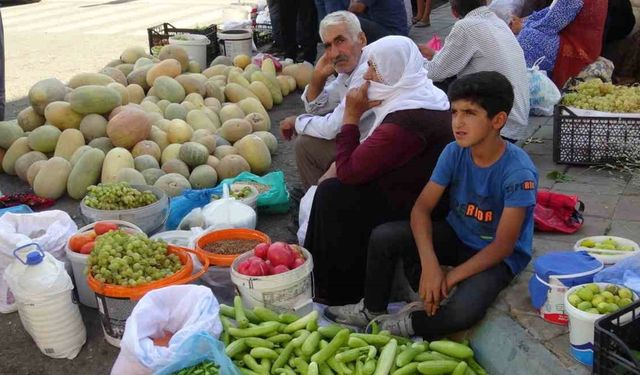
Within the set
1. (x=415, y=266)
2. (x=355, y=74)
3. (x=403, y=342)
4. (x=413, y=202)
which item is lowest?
(x=403, y=342)

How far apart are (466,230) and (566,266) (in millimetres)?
487

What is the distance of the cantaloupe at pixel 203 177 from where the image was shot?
5129 millimetres

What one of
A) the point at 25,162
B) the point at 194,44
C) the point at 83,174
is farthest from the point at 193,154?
the point at 194,44

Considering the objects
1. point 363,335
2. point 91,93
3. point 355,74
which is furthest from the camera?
point 91,93

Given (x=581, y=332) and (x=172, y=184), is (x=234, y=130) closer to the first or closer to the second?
(x=172, y=184)

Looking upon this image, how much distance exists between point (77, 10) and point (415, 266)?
14573 millimetres

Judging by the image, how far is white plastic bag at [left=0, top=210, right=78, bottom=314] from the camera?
3.59m

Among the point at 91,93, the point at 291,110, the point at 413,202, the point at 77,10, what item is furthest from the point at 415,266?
the point at 77,10

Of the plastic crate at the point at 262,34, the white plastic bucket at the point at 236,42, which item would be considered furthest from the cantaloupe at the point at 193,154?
the plastic crate at the point at 262,34

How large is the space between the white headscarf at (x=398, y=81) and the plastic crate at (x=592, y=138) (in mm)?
1618

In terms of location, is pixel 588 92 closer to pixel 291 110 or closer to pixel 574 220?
pixel 574 220

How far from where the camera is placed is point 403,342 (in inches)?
123

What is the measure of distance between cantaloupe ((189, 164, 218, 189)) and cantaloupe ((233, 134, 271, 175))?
40cm

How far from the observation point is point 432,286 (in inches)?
119
